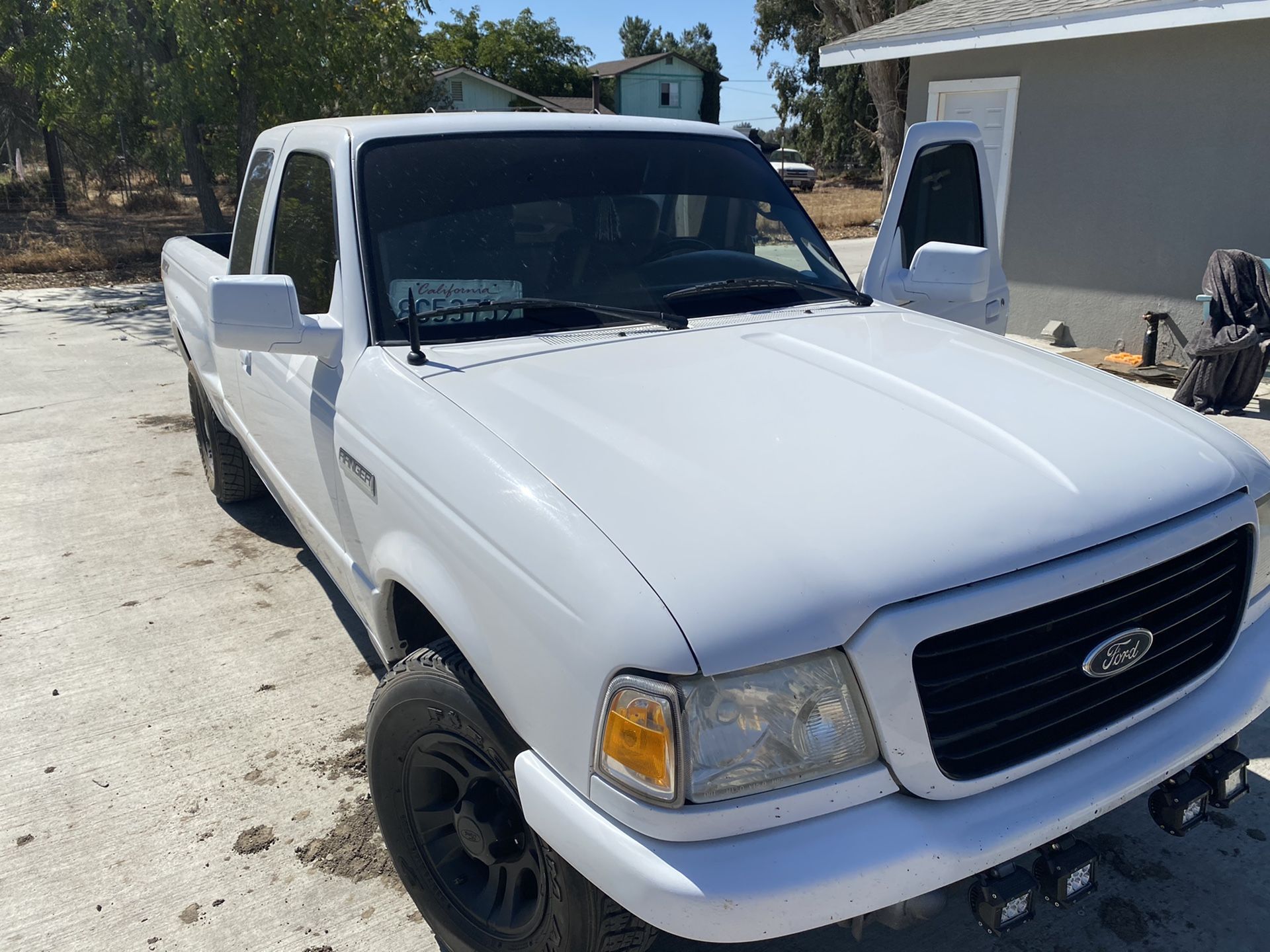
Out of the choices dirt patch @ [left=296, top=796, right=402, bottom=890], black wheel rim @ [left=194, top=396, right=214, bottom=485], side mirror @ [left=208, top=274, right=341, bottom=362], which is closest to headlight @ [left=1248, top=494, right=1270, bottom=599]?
dirt patch @ [left=296, top=796, right=402, bottom=890]

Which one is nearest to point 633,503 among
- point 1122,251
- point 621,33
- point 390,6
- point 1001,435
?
point 1001,435

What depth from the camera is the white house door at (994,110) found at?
9.77 m

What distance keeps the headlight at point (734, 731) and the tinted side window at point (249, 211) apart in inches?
116

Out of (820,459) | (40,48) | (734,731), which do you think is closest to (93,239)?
(40,48)

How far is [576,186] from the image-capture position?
3139 millimetres

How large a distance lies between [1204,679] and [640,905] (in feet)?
4.51

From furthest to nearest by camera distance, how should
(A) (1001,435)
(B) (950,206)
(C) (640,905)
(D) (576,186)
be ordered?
(B) (950,206), (D) (576,186), (A) (1001,435), (C) (640,905)

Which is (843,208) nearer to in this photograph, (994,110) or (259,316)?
(994,110)

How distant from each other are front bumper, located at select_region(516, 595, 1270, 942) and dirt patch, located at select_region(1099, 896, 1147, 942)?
2.80ft

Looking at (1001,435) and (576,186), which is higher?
(576,186)

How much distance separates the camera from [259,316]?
266cm

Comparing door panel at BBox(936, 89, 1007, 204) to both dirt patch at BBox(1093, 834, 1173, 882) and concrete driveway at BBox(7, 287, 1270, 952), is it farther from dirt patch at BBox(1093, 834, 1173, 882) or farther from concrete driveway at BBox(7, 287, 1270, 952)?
dirt patch at BBox(1093, 834, 1173, 882)

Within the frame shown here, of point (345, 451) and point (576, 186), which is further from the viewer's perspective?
point (576, 186)

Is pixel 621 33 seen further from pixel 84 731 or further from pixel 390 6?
pixel 84 731
